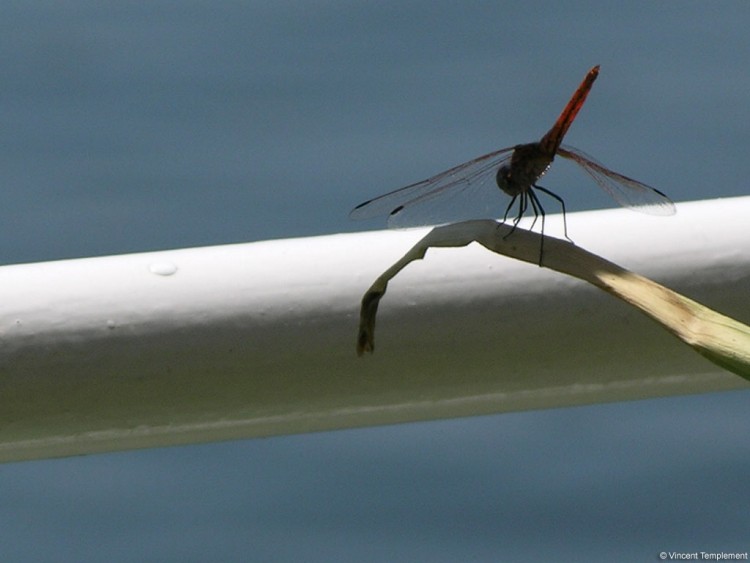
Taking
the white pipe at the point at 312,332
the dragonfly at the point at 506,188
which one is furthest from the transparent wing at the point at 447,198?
the white pipe at the point at 312,332

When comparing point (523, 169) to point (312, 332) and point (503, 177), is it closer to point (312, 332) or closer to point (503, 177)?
point (503, 177)

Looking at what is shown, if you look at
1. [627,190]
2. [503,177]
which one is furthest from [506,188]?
[627,190]

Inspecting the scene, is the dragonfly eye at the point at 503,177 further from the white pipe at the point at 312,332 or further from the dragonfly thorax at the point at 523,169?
the white pipe at the point at 312,332

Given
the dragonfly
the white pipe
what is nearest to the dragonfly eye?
the dragonfly

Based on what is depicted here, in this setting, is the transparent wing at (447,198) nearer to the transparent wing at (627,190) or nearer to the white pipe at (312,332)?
the transparent wing at (627,190)

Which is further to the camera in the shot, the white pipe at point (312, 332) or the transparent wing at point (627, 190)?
the transparent wing at point (627, 190)

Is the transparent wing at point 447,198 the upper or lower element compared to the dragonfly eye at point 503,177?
lower

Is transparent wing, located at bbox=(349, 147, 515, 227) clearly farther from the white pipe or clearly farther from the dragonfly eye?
the white pipe
